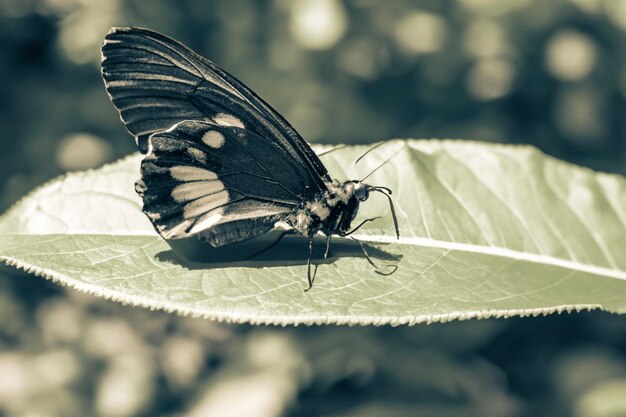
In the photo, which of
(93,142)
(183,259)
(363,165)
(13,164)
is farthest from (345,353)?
(13,164)

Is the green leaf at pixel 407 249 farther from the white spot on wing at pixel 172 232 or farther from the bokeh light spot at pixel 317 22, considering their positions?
the bokeh light spot at pixel 317 22

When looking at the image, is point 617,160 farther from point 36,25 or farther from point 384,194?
point 36,25

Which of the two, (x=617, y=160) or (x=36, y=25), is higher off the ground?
(x=36, y=25)

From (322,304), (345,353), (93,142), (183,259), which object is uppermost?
(93,142)

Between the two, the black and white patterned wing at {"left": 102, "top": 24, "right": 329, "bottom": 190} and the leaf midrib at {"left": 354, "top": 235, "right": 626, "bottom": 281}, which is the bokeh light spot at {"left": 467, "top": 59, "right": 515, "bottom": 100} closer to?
the black and white patterned wing at {"left": 102, "top": 24, "right": 329, "bottom": 190}

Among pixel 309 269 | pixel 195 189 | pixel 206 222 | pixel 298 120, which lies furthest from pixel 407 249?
pixel 298 120

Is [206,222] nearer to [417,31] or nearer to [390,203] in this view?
[390,203]

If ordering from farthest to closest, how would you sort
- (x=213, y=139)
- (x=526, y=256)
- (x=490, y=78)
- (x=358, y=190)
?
(x=490, y=78), (x=213, y=139), (x=358, y=190), (x=526, y=256)
